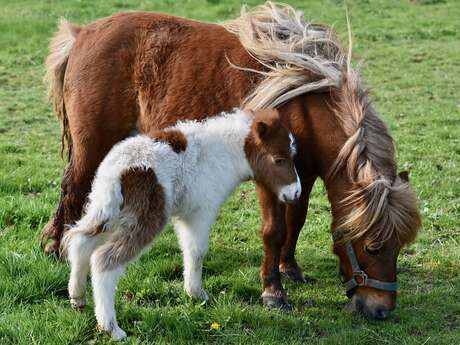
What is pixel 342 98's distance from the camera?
500cm

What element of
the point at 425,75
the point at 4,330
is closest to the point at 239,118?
the point at 4,330

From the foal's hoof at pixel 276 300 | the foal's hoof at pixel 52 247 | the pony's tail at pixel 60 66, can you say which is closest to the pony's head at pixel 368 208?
the foal's hoof at pixel 276 300

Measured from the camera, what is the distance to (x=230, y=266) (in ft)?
19.4

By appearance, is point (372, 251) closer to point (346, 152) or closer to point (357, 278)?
point (357, 278)

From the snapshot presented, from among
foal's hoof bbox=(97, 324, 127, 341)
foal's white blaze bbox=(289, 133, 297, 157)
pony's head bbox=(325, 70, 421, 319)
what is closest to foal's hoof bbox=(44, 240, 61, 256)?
foal's hoof bbox=(97, 324, 127, 341)

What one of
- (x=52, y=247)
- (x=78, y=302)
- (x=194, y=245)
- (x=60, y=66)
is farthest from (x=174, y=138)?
(x=60, y=66)

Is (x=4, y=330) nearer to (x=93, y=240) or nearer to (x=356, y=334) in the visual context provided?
(x=93, y=240)

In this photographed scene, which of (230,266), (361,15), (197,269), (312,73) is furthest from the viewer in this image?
(361,15)

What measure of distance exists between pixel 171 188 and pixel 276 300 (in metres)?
1.29

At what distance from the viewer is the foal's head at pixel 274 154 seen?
4750 mm

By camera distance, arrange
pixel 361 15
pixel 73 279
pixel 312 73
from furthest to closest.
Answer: pixel 361 15
pixel 312 73
pixel 73 279

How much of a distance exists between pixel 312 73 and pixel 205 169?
3.88 feet

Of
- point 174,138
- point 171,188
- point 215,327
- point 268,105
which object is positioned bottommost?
point 215,327

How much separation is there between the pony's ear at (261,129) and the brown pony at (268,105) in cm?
38
